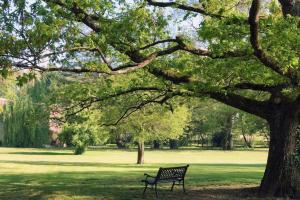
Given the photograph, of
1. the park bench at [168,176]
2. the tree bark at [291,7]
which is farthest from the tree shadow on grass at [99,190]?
the tree bark at [291,7]

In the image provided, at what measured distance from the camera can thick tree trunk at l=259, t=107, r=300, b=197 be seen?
1505 cm

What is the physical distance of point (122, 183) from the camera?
66.1 ft

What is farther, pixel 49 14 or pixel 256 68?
pixel 256 68

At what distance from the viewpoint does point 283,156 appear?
596 inches

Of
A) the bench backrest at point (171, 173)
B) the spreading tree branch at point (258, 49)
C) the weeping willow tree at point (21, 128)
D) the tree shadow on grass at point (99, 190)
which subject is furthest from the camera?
the weeping willow tree at point (21, 128)

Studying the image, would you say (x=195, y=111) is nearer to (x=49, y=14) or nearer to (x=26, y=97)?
(x=26, y=97)

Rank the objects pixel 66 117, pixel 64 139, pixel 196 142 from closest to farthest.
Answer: pixel 66 117, pixel 64 139, pixel 196 142

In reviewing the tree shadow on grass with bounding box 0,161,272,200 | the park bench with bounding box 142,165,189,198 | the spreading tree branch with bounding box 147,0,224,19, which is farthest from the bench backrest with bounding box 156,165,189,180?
the spreading tree branch with bounding box 147,0,224,19

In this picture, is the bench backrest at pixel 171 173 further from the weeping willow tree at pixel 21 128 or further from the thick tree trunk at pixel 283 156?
the weeping willow tree at pixel 21 128

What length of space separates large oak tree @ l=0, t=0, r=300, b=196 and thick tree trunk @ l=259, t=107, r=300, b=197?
29 millimetres

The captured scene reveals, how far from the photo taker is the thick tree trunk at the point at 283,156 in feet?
49.4

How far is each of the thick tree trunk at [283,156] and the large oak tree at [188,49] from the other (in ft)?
0.10

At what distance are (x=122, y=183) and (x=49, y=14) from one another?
10341mm

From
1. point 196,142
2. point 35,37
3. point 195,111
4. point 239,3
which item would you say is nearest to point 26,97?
point 195,111
